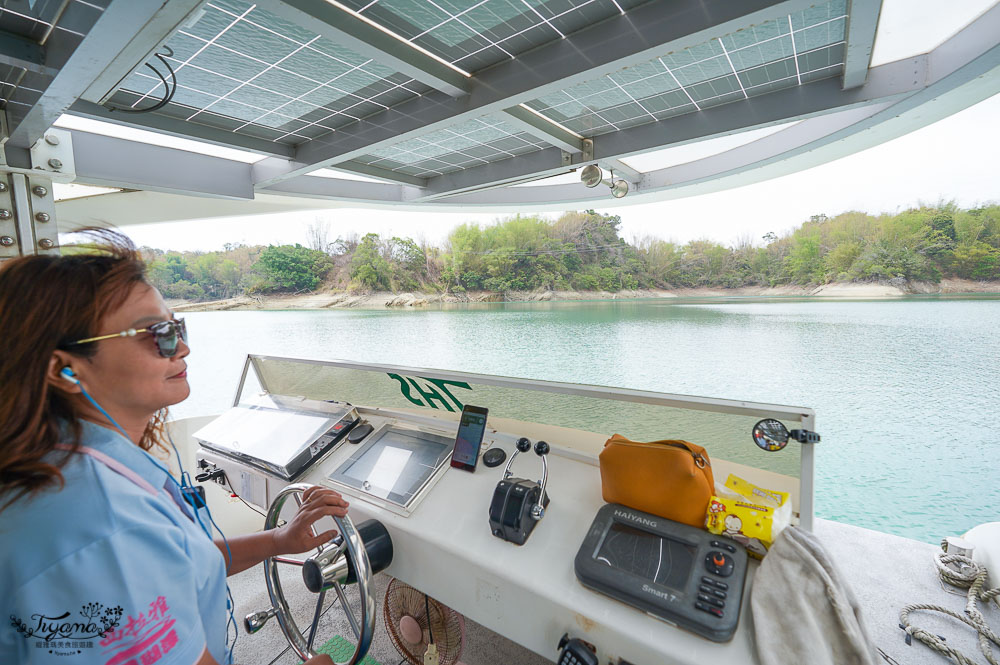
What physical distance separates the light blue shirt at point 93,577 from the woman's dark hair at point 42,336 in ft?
0.10

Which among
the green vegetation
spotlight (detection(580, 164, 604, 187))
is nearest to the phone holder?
spotlight (detection(580, 164, 604, 187))

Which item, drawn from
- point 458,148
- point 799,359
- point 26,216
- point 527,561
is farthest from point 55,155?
point 799,359

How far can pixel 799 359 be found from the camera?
15.3 ft

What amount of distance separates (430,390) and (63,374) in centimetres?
129

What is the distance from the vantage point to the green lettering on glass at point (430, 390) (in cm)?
184

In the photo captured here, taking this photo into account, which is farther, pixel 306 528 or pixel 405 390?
pixel 405 390

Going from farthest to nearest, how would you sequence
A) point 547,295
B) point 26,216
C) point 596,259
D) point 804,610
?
point 547,295
point 596,259
point 26,216
point 804,610

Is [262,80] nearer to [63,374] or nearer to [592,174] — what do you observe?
[63,374]

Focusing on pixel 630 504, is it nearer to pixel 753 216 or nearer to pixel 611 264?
pixel 753 216

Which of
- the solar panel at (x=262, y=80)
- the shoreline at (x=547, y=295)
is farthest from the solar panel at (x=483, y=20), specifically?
the shoreline at (x=547, y=295)

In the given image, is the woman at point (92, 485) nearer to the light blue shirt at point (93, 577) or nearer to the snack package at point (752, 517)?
the light blue shirt at point (93, 577)

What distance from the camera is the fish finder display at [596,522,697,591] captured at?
914mm

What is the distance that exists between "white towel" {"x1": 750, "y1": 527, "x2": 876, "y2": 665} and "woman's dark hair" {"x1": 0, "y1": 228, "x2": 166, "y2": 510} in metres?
1.29

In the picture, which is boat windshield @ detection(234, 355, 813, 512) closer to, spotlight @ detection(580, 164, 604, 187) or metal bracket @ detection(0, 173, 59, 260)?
metal bracket @ detection(0, 173, 59, 260)
